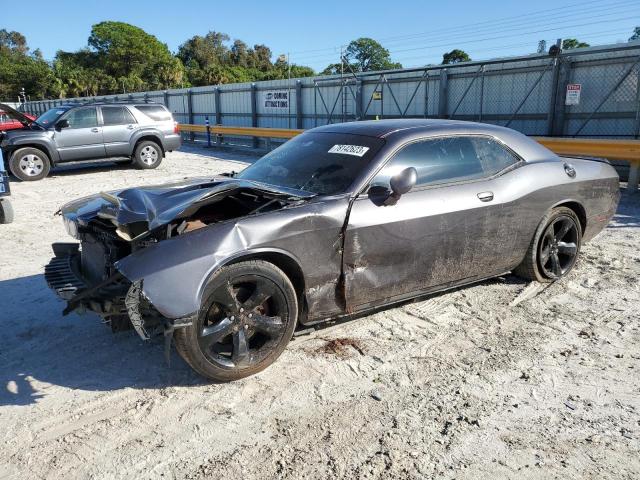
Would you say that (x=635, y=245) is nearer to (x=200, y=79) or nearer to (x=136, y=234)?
(x=136, y=234)

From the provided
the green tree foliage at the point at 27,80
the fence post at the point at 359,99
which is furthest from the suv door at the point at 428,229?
the green tree foliage at the point at 27,80

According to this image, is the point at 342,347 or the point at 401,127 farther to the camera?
the point at 401,127

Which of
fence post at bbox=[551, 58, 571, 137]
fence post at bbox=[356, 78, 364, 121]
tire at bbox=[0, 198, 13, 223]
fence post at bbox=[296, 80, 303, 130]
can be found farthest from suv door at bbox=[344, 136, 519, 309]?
fence post at bbox=[296, 80, 303, 130]

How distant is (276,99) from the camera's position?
20.8 metres

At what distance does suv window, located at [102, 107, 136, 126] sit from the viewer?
1373cm

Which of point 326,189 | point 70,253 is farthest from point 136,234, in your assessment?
point 326,189

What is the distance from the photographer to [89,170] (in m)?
14.8

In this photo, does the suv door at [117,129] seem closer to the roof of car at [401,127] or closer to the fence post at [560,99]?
the roof of car at [401,127]

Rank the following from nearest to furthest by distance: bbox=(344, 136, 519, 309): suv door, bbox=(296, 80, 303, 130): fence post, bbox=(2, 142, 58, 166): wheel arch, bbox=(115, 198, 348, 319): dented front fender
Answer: bbox=(115, 198, 348, 319): dented front fender, bbox=(344, 136, 519, 309): suv door, bbox=(2, 142, 58, 166): wheel arch, bbox=(296, 80, 303, 130): fence post

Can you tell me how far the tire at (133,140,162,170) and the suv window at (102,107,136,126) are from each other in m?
0.70

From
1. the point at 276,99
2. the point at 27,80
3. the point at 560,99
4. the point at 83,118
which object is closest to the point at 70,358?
the point at 83,118

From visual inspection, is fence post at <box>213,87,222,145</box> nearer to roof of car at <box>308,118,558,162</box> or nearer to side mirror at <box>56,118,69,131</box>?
side mirror at <box>56,118,69,131</box>

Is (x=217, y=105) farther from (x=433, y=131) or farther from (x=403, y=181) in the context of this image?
(x=403, y=181)

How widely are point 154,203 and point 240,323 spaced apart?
3.50 feet
